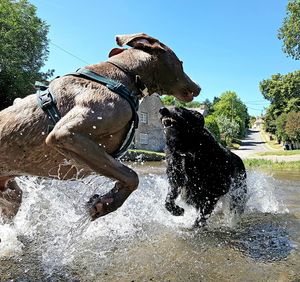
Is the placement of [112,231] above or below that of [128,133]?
below

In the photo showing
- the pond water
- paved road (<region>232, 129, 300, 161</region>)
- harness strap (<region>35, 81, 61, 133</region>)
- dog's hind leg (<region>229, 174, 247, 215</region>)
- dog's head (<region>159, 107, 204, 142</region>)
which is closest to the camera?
harness strap (<region>35, 81, 61, 133</region>)

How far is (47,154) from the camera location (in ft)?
10.0

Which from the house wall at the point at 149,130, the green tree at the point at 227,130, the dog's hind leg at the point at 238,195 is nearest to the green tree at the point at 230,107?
the green tree at the point at 227,130

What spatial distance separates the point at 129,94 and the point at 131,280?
59.8 inches

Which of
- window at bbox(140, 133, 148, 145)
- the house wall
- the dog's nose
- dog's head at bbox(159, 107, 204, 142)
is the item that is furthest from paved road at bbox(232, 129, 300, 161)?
the dog's nose

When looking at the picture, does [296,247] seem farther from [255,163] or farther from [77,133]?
[255,163]

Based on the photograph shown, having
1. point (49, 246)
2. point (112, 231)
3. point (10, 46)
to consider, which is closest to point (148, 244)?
point (112, 231)

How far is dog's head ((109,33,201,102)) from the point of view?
3.39 meters

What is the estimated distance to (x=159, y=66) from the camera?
341cm

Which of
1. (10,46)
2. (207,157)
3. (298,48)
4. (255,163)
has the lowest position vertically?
(255,163)

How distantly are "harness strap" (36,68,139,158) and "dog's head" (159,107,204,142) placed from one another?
208cm

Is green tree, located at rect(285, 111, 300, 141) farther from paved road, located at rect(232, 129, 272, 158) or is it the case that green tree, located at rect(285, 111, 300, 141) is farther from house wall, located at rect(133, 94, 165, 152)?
house wall, located at rect(133, 94, 165, 152)

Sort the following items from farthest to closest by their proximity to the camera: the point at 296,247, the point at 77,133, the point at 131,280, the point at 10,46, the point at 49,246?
the point at 10,46 < the point at 296,247 < the point at 49,246 < the point at 131,280 < the point at 77,133

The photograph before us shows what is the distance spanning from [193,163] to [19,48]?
34.7 metres
